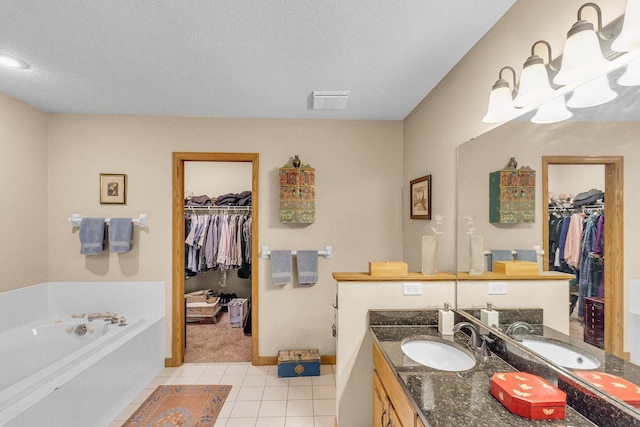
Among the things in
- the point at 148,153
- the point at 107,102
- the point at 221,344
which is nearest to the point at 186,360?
the point at 221,344

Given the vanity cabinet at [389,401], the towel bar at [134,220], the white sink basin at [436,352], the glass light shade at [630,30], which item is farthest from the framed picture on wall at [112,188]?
the glass light shade at [630,30]

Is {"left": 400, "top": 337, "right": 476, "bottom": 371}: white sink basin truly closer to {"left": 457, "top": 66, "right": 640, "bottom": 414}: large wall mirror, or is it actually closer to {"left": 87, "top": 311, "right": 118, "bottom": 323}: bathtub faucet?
{"left": 457, "top": 66, "right": 640, "bottom": 414}: large wall mirror

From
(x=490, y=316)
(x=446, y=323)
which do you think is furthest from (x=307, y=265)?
(x=490, y=316)

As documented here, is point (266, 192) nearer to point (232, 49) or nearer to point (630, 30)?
point (232, 49)

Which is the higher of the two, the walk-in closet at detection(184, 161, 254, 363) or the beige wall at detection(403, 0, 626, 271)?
the beige wall at detection(403, 0, 626, 271)

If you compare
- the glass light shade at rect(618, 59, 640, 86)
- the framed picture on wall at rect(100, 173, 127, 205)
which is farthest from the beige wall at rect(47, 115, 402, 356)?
the glass light shade at rect(618, 59, 640, 86)

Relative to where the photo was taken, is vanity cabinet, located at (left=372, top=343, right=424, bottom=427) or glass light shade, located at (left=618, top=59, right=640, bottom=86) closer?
glass light shade, located at (left=618, top=59, right=640, bottom=86)

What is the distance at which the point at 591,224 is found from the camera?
958 mm

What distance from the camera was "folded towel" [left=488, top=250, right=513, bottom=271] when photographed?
4.86 ft

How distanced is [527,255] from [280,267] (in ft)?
6.75

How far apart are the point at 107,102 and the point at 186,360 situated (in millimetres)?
2534

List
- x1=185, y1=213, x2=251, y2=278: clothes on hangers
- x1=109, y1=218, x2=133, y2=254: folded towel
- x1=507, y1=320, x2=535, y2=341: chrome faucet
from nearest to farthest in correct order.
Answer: x1=507, y1=320, x2=535, y2=341: chrome faucet, x1=109, y1=218, x2=133, y2=254: folded towel, x1=185, y1=213, x2=251, y2=278: clothes on hangers

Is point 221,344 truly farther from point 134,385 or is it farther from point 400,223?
point 400,223

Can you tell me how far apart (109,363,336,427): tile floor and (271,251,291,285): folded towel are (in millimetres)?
853
